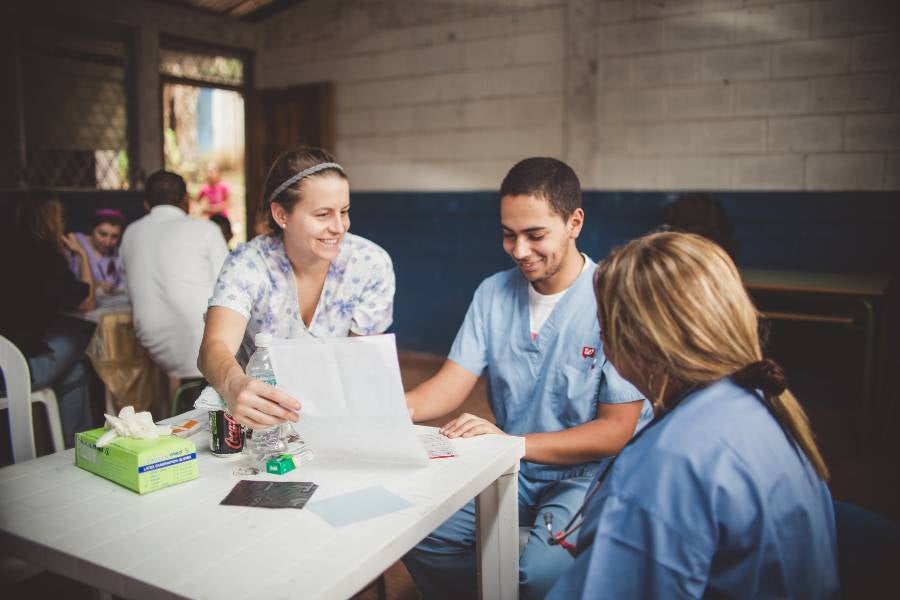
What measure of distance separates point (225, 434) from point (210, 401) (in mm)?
106

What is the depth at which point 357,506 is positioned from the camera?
1.08 meters

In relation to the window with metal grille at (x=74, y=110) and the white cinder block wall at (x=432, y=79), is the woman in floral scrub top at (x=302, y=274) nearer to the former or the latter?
the white cinder block wall at (x=432, y=79)

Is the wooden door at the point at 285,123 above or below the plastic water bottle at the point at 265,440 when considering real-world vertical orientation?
above

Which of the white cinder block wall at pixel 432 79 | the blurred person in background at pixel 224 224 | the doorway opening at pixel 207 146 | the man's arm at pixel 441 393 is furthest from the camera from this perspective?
the doorway opening at pixel 207 146

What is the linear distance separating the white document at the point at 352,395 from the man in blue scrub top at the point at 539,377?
0.43 metres

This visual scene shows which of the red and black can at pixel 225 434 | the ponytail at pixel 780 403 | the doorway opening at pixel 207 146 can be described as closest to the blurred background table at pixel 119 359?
the red and black can at pixel 225 434

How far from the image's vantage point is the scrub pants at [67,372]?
271cm

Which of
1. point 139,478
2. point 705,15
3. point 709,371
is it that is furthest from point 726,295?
point 705,15

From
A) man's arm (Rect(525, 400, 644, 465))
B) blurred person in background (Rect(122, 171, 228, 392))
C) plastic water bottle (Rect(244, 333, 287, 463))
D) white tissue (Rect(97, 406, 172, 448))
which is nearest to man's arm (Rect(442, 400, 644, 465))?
man's arm (Rect(525, 400, 644, 465))

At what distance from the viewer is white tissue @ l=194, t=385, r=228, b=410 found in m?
1.35

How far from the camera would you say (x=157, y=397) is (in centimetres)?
335

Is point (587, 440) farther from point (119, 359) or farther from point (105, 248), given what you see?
point (105, 248)

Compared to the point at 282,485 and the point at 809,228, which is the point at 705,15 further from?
the point at 282,485

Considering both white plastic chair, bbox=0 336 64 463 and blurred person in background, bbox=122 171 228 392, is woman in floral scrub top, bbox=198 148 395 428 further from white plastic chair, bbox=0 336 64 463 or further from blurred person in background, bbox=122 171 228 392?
blurred person in background, bbox=122 171 228 392
